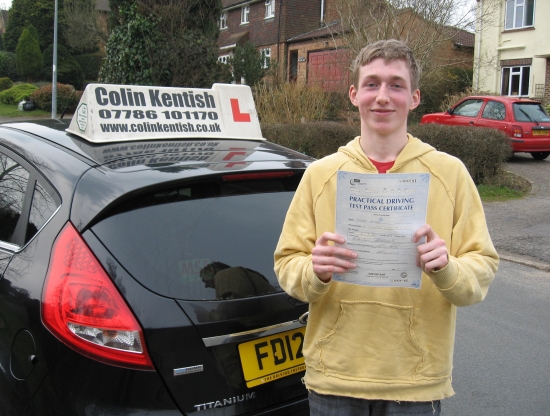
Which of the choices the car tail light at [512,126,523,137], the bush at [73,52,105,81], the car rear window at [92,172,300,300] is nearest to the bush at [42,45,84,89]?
the bush at [73,52,105,81]

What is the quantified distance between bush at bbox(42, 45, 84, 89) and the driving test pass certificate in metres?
42.7

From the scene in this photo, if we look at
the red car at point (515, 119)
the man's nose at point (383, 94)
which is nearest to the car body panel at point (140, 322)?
the man's nose at point (383, 94)

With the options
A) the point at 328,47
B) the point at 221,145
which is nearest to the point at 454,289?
the point at 221,145

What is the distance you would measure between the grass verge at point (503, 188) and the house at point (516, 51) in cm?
1564

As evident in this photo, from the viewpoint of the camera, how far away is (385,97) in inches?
71.9

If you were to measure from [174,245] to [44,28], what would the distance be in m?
48.3

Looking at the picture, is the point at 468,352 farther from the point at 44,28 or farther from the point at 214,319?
the point at 44,28

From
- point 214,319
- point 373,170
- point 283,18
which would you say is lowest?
point 214,319

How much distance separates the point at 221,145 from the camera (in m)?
3.04

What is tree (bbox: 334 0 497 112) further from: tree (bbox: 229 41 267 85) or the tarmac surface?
tree (bbox: 229 41 267 85)

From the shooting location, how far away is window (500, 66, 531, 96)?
27.2 meters

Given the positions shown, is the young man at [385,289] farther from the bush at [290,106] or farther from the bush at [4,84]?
the bush at [4,84]

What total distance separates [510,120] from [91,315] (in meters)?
14.6

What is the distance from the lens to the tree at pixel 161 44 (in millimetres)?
13867
